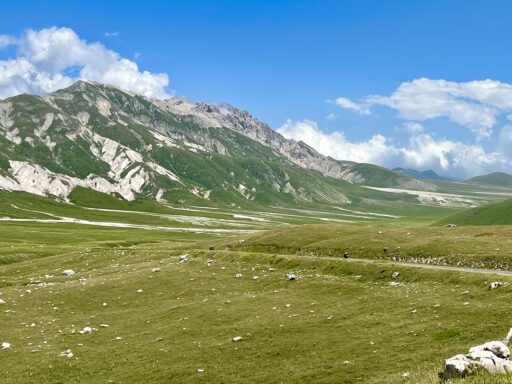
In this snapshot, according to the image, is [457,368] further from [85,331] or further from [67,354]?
[85,331]

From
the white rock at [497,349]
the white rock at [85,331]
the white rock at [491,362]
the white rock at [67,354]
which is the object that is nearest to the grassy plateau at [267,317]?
the white rock at [67,354]

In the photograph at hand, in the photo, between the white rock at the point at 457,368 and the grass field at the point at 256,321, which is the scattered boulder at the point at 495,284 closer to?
the grass field at the point at 256,321

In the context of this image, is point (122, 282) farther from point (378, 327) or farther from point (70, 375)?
point (378, 327)

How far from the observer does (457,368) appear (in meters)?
19.6

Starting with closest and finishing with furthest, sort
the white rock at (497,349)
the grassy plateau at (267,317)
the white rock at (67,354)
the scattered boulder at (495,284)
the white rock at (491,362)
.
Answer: the white rock at (491,362) → the white rock at (497,349) → the grassy plateau at (267,317) → the white rock at (67,354) → the scattered boulder at (495,284)

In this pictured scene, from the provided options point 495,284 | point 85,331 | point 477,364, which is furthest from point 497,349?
point 85,331

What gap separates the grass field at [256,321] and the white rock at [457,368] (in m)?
1.16

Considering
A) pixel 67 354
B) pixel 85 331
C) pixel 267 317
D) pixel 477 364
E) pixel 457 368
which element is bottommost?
pixel 85 331

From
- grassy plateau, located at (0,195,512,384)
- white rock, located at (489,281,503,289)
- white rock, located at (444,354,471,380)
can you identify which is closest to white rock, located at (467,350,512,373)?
white rock, located at (444,354,471,380)

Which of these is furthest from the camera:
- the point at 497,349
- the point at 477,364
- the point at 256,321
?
the point at 256,321

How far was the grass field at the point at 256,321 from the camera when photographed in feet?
101

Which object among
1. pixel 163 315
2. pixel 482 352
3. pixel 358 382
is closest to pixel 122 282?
pixel 163 315

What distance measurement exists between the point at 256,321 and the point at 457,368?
24.6 metres

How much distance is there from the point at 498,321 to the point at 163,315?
31.1 metres
